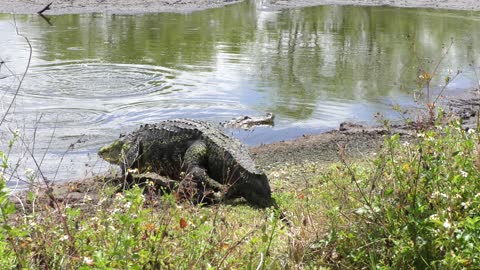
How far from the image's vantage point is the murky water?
11.6 m

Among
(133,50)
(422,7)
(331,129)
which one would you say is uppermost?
(422,7)

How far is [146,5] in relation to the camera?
2800cm

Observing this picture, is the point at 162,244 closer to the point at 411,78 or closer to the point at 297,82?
the point at 297,82

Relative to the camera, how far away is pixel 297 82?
15.5 m

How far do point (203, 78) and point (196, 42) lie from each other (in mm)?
4959

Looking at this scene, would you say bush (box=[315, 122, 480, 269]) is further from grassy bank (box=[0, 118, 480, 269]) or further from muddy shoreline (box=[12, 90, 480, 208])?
muddy shoreline (box=[12, 90, 480, 208])

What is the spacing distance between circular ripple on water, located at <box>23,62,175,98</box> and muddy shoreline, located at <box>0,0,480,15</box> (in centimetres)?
890

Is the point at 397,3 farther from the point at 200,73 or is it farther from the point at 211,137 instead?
the point at 211,137

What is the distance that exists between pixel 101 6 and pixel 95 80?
13.3m

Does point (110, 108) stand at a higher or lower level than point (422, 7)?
lower

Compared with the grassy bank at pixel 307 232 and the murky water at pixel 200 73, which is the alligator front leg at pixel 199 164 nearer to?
the murky water at pixel 200 73

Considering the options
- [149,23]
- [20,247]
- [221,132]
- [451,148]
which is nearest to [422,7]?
[149,23]

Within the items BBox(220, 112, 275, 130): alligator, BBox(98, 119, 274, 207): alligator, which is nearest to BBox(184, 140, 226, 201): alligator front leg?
BBox(98, 119, 274, 207): alligator

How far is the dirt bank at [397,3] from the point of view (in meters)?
32.1
